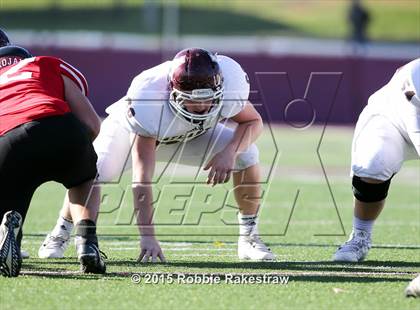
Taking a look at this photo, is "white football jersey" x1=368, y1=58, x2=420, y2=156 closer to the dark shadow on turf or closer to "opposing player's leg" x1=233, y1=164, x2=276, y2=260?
"opposing player's leg" x1=233, y1=164, x2=276, y2=260

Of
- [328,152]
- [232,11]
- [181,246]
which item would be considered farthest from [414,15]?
[181,246]

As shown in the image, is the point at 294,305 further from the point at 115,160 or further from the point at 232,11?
the point at 232,11

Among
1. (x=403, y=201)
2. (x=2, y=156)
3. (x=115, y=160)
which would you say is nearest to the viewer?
(x=2, y=156)

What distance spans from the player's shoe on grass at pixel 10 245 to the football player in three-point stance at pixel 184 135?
483 millimetres

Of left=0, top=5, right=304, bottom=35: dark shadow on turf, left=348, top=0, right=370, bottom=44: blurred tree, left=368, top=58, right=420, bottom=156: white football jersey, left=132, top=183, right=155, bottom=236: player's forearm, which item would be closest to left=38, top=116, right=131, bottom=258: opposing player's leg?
left=132, top=183, right=155, bottom=236: player's forearm

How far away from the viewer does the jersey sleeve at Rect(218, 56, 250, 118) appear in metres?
5.04

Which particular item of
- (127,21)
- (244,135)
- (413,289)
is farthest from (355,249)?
(127,21)

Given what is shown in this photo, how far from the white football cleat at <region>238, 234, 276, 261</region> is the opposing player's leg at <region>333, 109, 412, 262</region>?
0.37 meters

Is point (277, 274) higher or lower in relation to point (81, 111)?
Answer: lower

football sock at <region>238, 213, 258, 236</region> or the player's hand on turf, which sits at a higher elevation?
the player's hand on turf

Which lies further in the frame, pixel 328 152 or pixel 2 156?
pixel 328 152

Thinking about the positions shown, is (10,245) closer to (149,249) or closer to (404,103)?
(149,249)

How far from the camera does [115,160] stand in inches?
208

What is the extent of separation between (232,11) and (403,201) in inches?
1303
